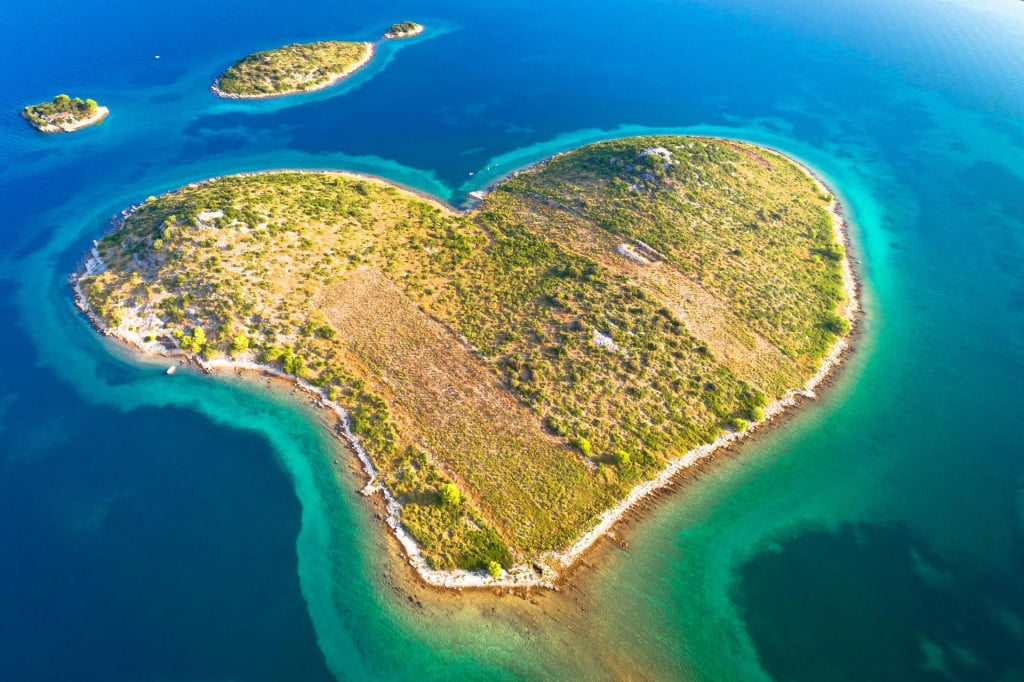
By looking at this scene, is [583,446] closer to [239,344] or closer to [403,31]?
[239,344]

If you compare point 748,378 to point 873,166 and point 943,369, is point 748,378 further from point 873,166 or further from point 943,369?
point 873,166

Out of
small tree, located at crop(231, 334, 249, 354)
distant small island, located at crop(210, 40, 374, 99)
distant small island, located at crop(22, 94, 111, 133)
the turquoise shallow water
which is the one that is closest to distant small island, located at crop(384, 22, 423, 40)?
distant small island, located at crop(210, 40, 374, 99)

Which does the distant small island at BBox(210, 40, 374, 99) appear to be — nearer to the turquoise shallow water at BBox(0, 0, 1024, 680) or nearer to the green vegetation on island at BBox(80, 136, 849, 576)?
the turquoise shallow water at BBox(0, 0, 1024, 680)

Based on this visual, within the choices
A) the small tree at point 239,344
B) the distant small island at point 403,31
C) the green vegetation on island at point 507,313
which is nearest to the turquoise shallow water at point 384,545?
the small tree at point 239,344

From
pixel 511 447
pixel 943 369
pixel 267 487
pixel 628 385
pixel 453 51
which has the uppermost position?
pixel 453 51

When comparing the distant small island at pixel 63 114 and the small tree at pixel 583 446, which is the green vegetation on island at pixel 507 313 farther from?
the distant small island at pixel 63 114

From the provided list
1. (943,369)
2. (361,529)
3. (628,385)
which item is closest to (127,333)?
(361,529)

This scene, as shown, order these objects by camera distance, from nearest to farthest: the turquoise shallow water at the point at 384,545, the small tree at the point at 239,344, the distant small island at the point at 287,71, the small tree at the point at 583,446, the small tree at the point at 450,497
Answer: the turquoise shallow water at the point at 384,545
the small tree at the point at 450,497
the small tree at the point at 583,446
the small tree at the point at 239,344
the distant small island at the point at 287,71
